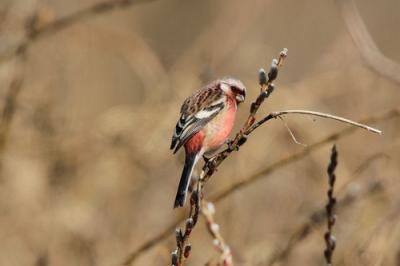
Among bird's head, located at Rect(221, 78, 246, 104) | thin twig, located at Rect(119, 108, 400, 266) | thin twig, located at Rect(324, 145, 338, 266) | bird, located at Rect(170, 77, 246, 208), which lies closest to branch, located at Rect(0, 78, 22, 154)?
thin twig, located at Rect(119, 108, 400, 266)

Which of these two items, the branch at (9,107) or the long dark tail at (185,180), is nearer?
the long dark tail at (185,180)

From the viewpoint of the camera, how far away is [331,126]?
748cm

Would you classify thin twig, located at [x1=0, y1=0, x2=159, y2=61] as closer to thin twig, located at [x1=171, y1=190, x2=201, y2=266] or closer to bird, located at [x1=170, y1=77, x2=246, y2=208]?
bird, located at [x1=170, y1=77, x2=246, y2=208]

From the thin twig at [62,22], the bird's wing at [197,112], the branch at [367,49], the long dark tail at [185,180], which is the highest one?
the thin twig at [62,22]

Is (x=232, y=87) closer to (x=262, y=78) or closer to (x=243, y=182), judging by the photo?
(x=262, y=78)

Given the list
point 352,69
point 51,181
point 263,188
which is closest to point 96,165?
point 51,181

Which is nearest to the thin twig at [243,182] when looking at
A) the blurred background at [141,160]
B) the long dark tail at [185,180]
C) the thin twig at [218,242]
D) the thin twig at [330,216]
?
the thin twig at [330,216]

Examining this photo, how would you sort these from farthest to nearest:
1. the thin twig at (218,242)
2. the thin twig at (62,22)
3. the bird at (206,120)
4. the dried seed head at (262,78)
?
1. the thin twig at (62,22)
2. the bird at (206,120)
3. the thin twig at (218,242)
4. the dried seed head at (262,78)

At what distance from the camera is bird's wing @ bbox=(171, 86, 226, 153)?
2.80m

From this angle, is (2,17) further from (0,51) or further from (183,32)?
(183,32)

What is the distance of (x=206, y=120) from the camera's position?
2855 mm

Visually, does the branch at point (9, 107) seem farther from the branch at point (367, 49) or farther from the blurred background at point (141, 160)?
the branch at point (367, 49)

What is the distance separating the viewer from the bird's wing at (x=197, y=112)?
2.80 m

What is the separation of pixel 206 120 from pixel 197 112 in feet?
0.12
